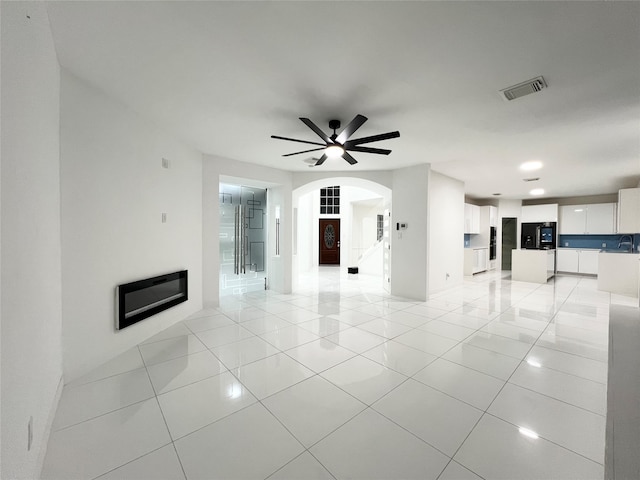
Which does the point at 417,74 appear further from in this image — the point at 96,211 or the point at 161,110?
the point at 96,211

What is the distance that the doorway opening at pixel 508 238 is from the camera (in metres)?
9.98

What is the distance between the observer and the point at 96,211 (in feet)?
8.55

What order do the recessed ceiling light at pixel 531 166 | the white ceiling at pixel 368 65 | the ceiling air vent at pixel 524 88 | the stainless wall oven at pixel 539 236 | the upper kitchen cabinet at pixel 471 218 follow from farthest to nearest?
1. the stainless wall oven at pixel 539 236
2. the upper kitchen cabinet at pixel 471 218
3. the recessed ceiling light at pixel 531 166
4. the ceiling air vent at pixel 524 88
5. the white ceiling at pixel 368 65

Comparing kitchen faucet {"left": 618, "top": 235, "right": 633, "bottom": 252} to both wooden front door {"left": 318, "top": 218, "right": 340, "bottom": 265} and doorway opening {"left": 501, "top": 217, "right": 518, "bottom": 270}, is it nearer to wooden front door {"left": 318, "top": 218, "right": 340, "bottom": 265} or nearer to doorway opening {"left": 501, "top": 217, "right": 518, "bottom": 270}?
doorway opening {"left": 501, "top": 217, "right": 518, "bottom": 270}

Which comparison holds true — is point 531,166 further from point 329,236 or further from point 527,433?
point 329,236

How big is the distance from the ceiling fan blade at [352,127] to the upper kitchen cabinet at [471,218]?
7061 millimetres

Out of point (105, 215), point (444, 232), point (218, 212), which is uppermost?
point (218, 212)

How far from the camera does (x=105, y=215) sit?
2.70 metres

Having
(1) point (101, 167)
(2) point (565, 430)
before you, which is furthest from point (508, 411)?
(1) point (101, 167)

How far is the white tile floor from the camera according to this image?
1535mm

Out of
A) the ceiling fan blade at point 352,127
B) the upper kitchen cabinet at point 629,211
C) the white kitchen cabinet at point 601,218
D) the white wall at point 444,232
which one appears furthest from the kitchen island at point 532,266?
the ceiling fan blade at point 352,127

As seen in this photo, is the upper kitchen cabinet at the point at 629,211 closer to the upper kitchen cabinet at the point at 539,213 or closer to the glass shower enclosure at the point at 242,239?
the upper kitchen cabinet at the point at 539,213

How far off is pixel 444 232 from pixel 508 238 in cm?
608

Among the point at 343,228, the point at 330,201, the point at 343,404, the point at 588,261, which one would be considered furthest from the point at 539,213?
the point at 343,404
